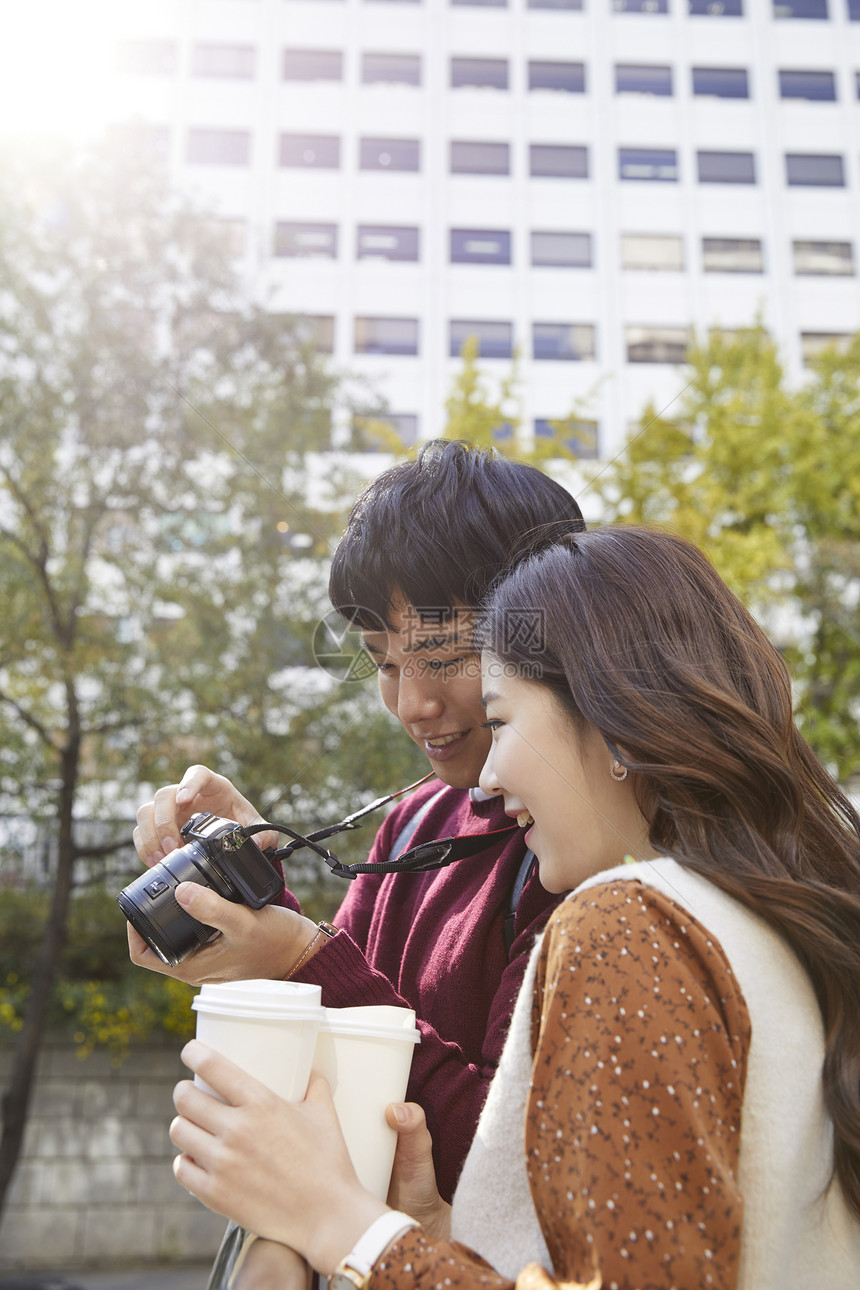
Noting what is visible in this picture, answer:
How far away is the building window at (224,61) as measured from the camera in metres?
21.5

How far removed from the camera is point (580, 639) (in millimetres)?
1251

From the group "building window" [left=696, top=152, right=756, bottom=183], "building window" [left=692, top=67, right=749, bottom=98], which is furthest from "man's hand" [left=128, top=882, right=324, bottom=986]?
"building window" [left=692, top=67, right=749, bottom=98]

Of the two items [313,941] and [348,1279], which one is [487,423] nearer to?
[313,941]

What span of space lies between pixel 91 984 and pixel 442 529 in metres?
5.48

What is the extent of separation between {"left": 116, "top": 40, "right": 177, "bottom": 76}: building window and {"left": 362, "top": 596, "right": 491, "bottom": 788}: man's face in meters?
24.1

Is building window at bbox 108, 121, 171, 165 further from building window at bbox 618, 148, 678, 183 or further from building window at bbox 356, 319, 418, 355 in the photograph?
building window at bbox 618, 148, 678, 183

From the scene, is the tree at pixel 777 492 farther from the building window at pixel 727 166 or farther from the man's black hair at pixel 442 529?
the building window at pixel 727 166

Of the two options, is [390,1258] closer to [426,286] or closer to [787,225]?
[426,286]

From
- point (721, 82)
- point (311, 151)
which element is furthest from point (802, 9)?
point (311, 151)

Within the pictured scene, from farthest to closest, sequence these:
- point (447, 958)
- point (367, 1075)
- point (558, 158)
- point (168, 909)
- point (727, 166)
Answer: point (727, 166) → point (558, 158) → point (447, 958) → point (168, 909) → point (367, 1075)

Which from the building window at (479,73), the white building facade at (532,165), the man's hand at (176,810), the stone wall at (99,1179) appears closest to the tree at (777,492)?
the stone wall at (99,1179)

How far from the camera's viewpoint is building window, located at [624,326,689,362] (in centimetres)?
2094

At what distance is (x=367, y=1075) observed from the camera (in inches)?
45.3

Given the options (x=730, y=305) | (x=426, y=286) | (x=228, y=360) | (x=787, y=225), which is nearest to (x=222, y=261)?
(x=228, y=360)
